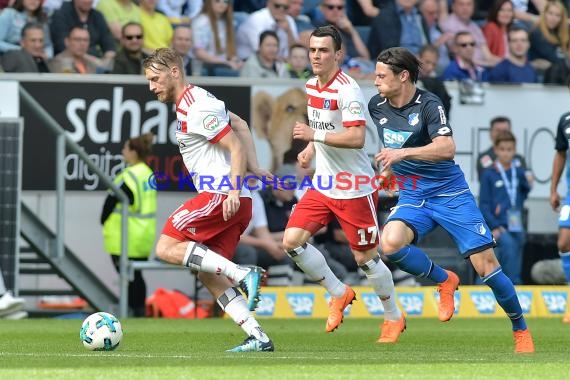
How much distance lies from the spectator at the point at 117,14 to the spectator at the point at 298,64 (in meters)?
2.01

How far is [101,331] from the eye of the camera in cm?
1079

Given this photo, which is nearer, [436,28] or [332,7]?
[332,7]

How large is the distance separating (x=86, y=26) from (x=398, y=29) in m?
4.54

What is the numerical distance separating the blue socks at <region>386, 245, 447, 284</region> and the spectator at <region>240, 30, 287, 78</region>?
733 centimetres

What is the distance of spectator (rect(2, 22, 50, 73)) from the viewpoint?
1729 cm

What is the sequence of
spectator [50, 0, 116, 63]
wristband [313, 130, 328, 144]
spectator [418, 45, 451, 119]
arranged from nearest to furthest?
1. wristband [313, 130, 328, 144]
2. spectator [50, 0, 116, 63]
3. spectator [418, 45, 451, 119]

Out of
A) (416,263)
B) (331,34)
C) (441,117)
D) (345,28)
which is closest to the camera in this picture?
(441,117)

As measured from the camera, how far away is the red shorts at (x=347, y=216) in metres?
11.9

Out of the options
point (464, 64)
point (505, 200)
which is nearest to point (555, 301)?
point (505, 200)

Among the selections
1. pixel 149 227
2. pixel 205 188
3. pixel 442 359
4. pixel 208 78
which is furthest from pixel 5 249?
pixel 442 359

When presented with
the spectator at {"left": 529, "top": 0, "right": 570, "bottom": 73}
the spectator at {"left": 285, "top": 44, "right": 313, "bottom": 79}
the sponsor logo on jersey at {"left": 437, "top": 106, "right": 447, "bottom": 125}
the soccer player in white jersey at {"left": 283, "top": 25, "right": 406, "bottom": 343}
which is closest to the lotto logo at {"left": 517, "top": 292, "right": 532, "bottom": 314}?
the spectator at {"left": 285, "top": 44, "right": 313, "bottom": 79}

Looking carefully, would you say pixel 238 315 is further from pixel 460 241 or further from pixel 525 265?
pixel 525 265

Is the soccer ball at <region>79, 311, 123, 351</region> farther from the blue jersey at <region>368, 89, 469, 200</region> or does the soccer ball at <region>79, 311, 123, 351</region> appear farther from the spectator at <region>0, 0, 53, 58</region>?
the spectator at <region>0, 0, 53, 58</region>

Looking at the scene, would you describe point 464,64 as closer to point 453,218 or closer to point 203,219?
point 453,218
